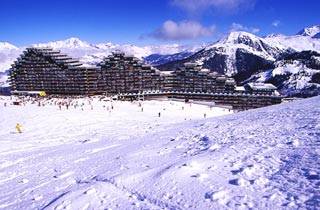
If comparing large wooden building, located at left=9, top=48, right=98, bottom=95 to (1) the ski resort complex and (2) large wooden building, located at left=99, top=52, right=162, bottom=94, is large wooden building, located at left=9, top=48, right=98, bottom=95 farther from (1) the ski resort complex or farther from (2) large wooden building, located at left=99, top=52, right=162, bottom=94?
(2) large wooden building, located at left=99, top=52, right=162, bottom=94

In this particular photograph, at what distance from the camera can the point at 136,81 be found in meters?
131

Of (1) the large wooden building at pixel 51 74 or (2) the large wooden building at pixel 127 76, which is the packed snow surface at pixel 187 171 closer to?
(2) the large wooden building at pixel 127 76

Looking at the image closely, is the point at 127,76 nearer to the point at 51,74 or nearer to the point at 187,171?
the point at 51,74

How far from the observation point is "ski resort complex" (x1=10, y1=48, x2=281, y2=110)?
126562mm

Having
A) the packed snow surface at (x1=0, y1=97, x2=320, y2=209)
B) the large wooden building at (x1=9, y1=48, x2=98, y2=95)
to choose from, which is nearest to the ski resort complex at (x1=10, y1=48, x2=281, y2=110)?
the large wooden building at (x1=9, y1=48, x2=98, y2=95)

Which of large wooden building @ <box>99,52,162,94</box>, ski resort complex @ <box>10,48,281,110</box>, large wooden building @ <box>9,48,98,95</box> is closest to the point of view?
ski resort complex @ <box>10,48,281,110</box>

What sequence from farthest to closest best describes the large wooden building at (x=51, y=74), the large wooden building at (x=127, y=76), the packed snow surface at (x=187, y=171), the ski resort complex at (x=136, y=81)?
the large wooden building at (x=51, y=74) < the large wooden building at (x=127, y=76) < the ski resort complex at (x=136, y=81) < the packed snow surface at (x=187, y=171)

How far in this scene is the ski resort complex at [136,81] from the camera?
12656 centimetres

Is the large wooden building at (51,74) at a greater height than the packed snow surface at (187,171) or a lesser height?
greater

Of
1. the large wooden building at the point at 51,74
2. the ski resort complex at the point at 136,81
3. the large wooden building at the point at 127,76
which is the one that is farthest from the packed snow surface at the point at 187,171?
the large wooden building at the point at 51,74

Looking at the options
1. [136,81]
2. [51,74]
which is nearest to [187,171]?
[136,81]

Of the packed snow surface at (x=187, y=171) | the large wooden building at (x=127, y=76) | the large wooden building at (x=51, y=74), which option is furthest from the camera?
the large wooden building at (x=51, y=74)

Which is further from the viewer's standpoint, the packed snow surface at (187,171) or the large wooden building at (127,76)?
the large wooden building at (127,76)

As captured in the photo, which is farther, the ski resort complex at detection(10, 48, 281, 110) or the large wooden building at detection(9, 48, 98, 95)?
the large wooden building at detection(9, 48, 98, 95)
